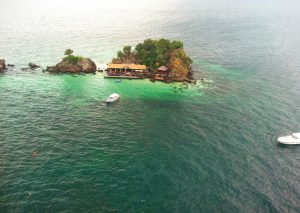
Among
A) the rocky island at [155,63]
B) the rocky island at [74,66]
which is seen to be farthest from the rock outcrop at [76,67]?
the rocky island at [155,63]

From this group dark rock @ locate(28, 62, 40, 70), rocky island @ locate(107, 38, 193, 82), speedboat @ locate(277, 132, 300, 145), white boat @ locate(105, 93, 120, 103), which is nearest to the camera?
speedboat @ locate(277, 132, 300, 145)

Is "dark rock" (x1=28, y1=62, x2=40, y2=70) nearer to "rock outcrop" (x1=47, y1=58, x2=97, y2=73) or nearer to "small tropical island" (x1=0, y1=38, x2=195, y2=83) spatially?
"small tropical island" (x1=0, y1=38, x2=195, y2=83)

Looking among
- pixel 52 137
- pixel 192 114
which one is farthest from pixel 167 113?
pixel 52 137

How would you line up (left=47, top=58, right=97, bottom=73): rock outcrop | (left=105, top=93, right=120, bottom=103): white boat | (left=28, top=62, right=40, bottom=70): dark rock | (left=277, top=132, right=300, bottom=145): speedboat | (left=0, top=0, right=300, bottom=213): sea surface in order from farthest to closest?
(left=28, top=62, right=40, bottom=70): dark rock, (left=47, top=58, right=97, bottom=73): rock outcrop, (left=105, top=93, right=120, bottom=103): white boat, (left=277, top=132, right=300, bottom=145): speedboat, (left=0, top=0, right=300, bottom=213): sea surface

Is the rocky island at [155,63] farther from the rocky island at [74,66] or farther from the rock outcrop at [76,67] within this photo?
the rocky island at [74,66]

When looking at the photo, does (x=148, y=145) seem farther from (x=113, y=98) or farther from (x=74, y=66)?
(x=74, y=66)

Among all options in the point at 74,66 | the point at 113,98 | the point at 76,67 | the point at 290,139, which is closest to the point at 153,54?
the point at 76,67

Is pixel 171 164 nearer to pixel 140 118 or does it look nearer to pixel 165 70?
pixel 140 118

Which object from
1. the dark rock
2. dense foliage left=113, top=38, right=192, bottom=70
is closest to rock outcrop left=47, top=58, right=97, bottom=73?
the dark rock

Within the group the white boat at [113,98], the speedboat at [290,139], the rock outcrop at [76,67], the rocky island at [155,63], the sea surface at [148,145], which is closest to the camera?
the sea surface at [148,145]
